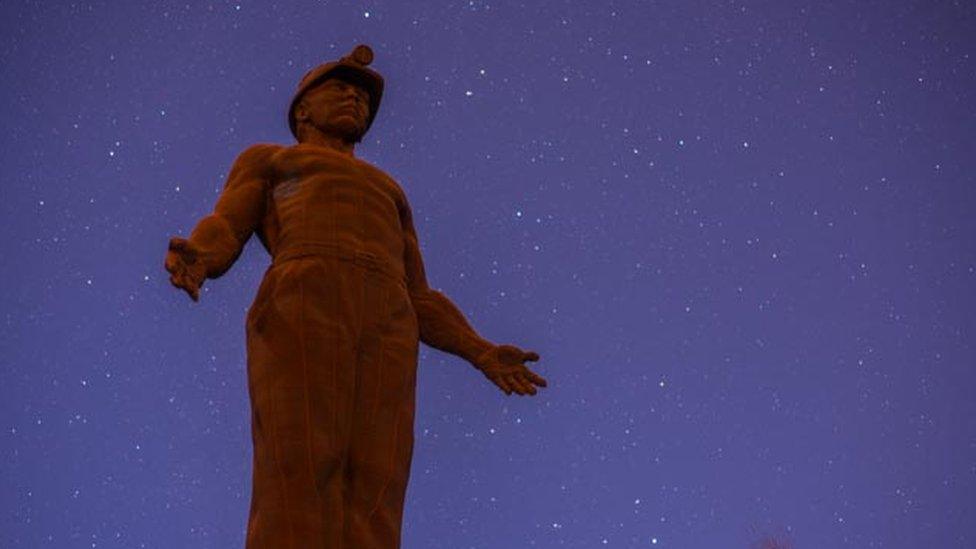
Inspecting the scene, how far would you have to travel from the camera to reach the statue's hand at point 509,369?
7.86 meters

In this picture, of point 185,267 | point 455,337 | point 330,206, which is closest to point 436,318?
point 455,337

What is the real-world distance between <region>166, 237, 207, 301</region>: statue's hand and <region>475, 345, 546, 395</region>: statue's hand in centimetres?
190

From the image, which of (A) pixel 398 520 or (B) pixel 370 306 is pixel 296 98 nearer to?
(B) pixel 370 306

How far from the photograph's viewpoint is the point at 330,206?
7.42 m

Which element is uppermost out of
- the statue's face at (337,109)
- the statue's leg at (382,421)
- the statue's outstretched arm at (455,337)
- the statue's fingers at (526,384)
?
the statue's face at (337,109)

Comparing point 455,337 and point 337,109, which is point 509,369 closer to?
point 455,337

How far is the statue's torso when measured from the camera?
7324 mm

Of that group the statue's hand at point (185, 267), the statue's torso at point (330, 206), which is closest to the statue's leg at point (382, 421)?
the statue's torso at point (330, 206)

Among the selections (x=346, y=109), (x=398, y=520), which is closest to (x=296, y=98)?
(x=346, y=109)

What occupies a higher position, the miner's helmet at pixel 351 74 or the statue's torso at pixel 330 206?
the miner's helmet at pixel 351 74

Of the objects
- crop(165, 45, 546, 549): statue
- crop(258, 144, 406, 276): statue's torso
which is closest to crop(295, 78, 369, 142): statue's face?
crop(165, 45, 546, 549): statue

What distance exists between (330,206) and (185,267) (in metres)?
1.02

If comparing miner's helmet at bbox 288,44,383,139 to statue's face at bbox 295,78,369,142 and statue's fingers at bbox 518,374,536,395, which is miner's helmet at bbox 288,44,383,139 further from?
statue's fingers at bbox 518,374,536,395

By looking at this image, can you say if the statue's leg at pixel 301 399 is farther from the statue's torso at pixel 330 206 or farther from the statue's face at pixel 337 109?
the statue's face at pixel 337 109
